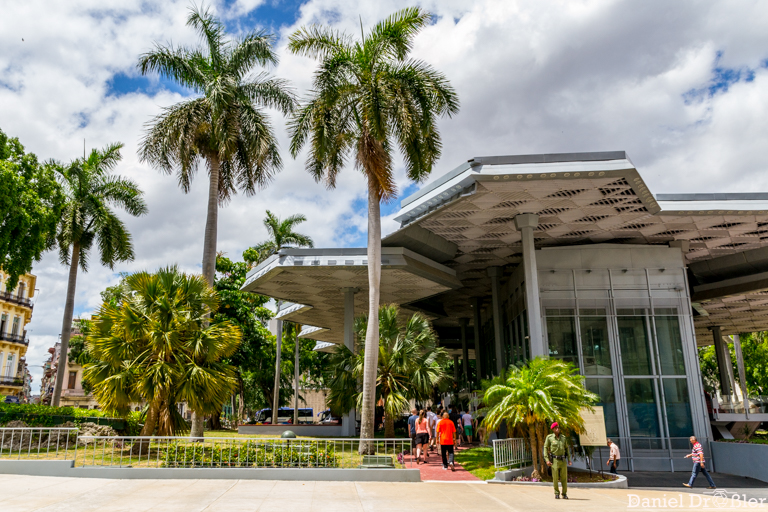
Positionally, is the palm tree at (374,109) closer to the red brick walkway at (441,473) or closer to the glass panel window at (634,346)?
the red brick walkway at (441,473)

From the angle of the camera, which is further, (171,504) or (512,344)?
(512,344)

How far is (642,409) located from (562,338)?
4.06 meters

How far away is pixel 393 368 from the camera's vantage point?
2050 cm

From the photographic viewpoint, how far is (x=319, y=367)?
168 feet

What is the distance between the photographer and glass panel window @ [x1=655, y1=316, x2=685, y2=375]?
22188 mm

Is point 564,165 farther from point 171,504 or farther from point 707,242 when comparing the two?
point 171,504

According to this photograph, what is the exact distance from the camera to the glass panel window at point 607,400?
848 inches

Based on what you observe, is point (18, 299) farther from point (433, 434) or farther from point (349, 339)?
point (433, 434)

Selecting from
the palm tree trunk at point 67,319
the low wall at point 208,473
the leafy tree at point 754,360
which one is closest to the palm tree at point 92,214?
the palm tree trunk at point 67,319

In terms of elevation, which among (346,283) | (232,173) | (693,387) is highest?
(232,173)

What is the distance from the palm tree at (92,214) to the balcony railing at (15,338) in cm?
2318

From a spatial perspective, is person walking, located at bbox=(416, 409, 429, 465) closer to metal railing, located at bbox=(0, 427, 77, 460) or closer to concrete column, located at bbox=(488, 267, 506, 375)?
metal railing, located at bbox=(0, 427, 77, 460)

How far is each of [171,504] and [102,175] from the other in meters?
21.8

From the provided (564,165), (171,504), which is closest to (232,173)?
(564,165)
